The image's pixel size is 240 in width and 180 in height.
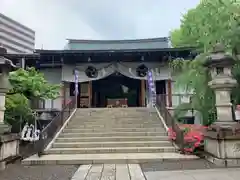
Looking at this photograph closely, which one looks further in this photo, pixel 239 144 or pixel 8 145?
pixel 8 145

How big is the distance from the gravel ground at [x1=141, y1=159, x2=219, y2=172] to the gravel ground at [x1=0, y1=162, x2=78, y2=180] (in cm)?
190

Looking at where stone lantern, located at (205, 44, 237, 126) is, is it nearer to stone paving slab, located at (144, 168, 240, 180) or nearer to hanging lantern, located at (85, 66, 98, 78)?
stone paving slab, located at (144, 168, 240, 180)

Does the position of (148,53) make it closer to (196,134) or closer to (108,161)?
(196,134)

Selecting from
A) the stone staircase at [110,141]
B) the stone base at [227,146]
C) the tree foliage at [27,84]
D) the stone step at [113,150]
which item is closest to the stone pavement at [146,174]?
the stone base at [227,146]

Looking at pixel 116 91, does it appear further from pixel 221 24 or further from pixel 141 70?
pixel 221 24

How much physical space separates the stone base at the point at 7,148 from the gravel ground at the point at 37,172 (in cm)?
23

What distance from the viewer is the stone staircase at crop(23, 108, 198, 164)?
7.34 metres

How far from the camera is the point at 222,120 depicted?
6766mm

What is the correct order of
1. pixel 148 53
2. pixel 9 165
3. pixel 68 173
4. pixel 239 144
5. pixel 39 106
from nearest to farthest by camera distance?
1. pixel 68 173
2. pixel 239 144
3. pixel 9 165
4. pixel 39 106
5. pixel 148 53

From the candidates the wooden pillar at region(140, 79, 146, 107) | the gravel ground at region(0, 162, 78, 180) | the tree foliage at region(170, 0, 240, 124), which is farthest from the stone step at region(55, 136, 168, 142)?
the wooden pillar at region(140, 79, 146, 107)

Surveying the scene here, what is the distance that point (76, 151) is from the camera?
834cm

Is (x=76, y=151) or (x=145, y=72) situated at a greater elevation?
(x=145, y=72)

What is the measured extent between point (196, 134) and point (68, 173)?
443 centimetres

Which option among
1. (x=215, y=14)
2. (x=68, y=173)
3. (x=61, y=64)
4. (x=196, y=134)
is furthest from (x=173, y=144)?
(x=61, y=64)
